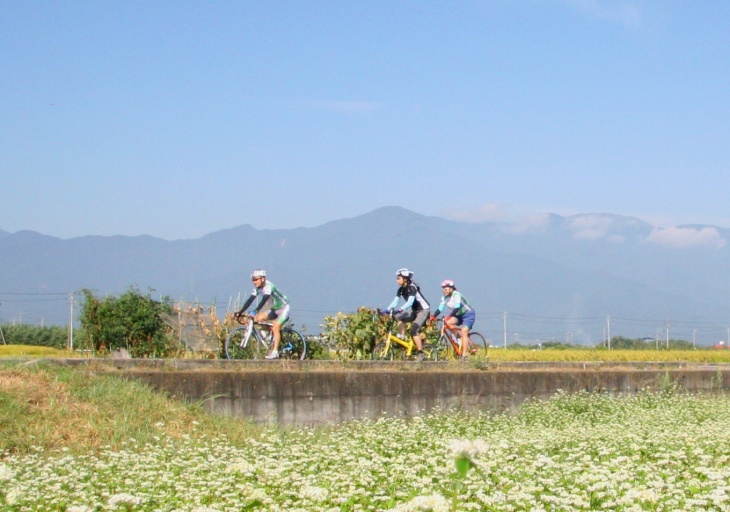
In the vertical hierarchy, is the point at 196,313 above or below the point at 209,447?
above

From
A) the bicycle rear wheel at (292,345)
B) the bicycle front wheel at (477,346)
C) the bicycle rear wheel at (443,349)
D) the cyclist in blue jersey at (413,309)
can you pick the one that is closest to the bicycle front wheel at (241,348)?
the bicycle rear wheel at (292,345)

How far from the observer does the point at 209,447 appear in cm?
1012

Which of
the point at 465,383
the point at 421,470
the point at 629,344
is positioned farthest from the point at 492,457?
the point at 629,344

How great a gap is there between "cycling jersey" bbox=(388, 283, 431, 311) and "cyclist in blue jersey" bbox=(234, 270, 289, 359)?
2082 mm

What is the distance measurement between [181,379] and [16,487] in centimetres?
563

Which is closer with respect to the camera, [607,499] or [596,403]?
[607,499]

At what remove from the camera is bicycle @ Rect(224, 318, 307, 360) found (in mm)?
17625

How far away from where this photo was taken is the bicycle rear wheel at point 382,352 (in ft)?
62.0

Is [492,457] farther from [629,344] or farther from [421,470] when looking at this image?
[629,344]

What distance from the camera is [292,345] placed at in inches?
709

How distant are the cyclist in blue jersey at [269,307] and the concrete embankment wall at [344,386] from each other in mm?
2032

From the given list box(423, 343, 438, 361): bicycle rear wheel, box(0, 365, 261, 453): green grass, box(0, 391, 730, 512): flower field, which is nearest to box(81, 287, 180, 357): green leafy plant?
box(423, 343, 438, 361): bicycle rear wheel

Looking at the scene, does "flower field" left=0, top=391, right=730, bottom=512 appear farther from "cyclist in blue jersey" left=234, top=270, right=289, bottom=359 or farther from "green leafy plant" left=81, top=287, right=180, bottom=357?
"green leafy plant" left=81, top=287, right=180, bottom=357

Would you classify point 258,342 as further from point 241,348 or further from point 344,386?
point 344,386
